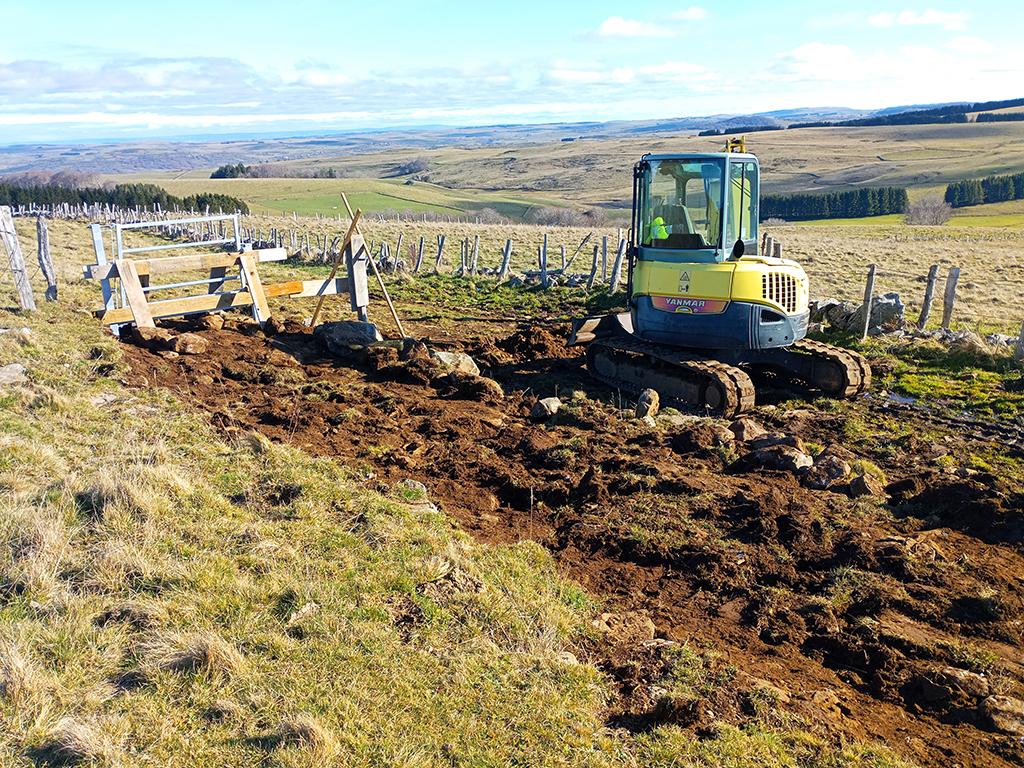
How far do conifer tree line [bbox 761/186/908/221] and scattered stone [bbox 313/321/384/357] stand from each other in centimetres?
8053

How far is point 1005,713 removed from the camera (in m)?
4.38

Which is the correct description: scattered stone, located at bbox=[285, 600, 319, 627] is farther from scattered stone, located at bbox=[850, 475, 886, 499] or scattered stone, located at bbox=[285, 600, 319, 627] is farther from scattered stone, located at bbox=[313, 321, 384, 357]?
scattered stone, located at bbox=[313, 321, 384, 357]

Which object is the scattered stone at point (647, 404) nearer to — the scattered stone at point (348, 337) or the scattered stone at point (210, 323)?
the scattered stone at point (348, 337)

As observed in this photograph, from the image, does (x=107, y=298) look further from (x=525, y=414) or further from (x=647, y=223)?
(x=647, y=223)

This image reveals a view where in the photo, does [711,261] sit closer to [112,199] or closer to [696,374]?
[696,374]

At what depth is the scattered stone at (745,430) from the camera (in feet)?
30.7

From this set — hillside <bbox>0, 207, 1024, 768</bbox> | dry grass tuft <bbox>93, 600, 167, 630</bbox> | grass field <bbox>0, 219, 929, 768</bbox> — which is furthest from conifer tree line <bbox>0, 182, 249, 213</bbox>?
dry grass tuft <bbox>93, 600, 167, 630</bbox>

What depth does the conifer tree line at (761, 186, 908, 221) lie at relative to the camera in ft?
278

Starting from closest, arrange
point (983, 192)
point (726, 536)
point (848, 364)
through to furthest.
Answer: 1. point (726, 536)
2. point (848, 364)
3. point (983, 192)

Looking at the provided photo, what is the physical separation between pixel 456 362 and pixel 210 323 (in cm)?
561

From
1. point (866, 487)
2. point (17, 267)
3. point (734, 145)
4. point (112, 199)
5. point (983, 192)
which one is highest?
point (983, 192)

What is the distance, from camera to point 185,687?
4031mm

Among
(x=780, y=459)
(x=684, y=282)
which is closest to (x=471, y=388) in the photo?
(x=684, y=282)

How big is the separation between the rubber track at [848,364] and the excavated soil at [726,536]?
326mm
